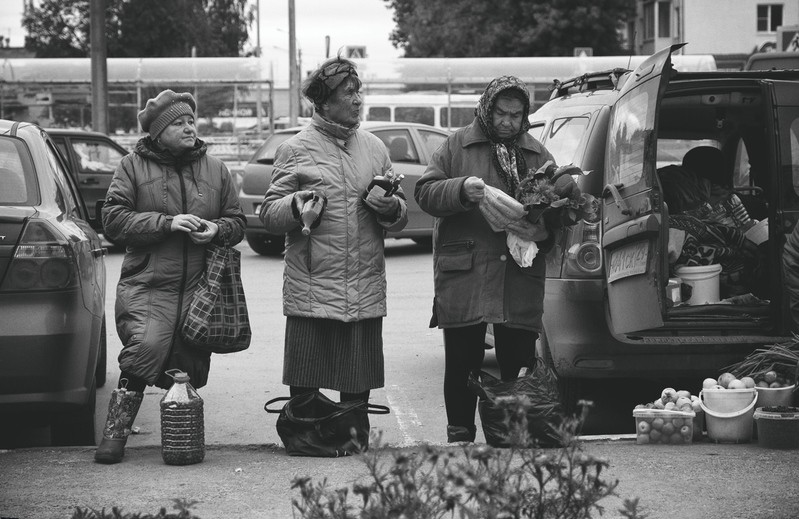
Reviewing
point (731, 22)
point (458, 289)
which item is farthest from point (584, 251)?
point (731, 22)

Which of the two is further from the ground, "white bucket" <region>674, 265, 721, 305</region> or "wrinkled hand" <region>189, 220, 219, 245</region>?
"wrinkled hand" <region>189, 220, 219, 245</region>

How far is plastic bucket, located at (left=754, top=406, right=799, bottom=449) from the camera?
18.3 feet

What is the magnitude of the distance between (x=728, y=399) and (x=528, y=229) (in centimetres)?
131

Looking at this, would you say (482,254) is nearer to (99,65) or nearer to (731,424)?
(731,424)

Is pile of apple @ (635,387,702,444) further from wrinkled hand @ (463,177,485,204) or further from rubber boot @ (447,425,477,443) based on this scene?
wrinkled hand @ (463,177,485,204)

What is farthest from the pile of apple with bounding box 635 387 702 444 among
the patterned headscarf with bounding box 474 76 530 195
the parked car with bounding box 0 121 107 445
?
the parked car with bounding box 0 121 107 445

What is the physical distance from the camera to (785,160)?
20.4ft

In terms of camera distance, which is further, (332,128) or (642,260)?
(642,260)

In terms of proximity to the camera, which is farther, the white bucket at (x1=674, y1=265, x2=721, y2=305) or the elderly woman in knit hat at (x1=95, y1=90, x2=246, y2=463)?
the white bucket at (x1=674, y1=265, x2=721, y2=305)

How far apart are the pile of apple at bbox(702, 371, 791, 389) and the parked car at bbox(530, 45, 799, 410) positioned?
239mm

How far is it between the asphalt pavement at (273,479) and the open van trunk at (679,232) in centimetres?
65

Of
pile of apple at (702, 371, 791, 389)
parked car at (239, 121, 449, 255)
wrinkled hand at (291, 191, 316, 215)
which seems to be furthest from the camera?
parked car at (239, 121, 449, 255)

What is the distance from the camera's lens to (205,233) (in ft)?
18.3

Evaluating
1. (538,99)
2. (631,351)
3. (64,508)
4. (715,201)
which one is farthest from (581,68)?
(64,508)
